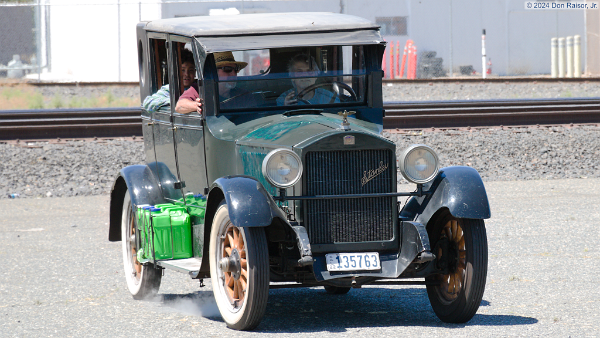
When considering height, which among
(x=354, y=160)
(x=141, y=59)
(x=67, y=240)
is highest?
(x=141, y=59)

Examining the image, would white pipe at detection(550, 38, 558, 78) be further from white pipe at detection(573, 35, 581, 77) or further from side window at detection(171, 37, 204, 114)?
side window at detection(171, 37, 204, 114)

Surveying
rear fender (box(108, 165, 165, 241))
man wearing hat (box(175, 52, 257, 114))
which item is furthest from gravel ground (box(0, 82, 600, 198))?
man wearing hat (box(175, 52, 257, 114))

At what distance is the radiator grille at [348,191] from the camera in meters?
5.05

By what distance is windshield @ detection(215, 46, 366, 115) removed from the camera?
5.75 metres

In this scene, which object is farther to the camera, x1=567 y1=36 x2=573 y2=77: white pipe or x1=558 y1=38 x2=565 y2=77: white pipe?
x1=558 y1=38 x2=565 y2=77: white pipe

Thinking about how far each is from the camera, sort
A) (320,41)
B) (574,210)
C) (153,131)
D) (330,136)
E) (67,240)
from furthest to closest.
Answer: (574,210), (67,240), (153,131), (320,41), (330,136)

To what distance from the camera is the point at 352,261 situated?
197 inches

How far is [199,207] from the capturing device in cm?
584

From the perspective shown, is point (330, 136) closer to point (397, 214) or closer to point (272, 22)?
point (397, 214)

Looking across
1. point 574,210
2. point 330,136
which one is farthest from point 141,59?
point 574,210

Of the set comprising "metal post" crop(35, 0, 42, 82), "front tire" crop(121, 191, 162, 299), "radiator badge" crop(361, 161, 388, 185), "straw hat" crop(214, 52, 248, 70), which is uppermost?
"metal post" crop(35, 0, 42, 82)

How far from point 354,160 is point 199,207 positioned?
4.30 feet

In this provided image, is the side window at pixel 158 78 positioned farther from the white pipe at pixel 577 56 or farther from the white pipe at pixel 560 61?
the white pipe at pixel 560 61

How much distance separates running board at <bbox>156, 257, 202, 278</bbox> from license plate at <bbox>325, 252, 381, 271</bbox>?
0.96 meters
